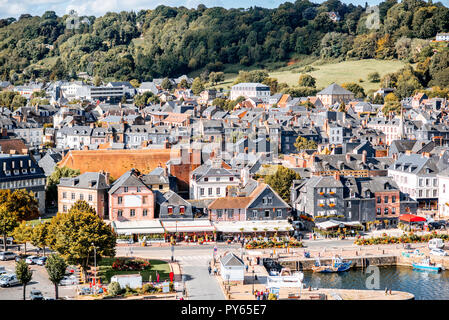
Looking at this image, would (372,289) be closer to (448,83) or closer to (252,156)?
(252,156)

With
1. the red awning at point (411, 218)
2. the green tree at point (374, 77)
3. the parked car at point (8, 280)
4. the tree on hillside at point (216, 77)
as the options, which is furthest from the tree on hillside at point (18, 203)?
the tree on hillside at point (216, 77)

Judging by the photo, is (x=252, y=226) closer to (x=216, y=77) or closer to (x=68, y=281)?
(x=68, y=281)

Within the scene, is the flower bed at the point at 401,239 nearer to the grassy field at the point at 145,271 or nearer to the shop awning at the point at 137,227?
the shop awning at the point at 137,227

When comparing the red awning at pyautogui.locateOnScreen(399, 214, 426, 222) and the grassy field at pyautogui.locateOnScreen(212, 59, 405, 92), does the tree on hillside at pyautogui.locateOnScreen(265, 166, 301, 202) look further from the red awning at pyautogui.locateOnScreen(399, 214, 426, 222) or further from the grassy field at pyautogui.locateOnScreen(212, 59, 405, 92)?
the grassy field at pyautogui.locateOnScreen(212, 59, 405, 92)

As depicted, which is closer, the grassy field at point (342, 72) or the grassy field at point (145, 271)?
the grassy field at point (145, 271)

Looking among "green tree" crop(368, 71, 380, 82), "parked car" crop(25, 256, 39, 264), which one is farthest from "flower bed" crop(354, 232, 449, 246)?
"green tree" crop(368, 71, 380, 82)
